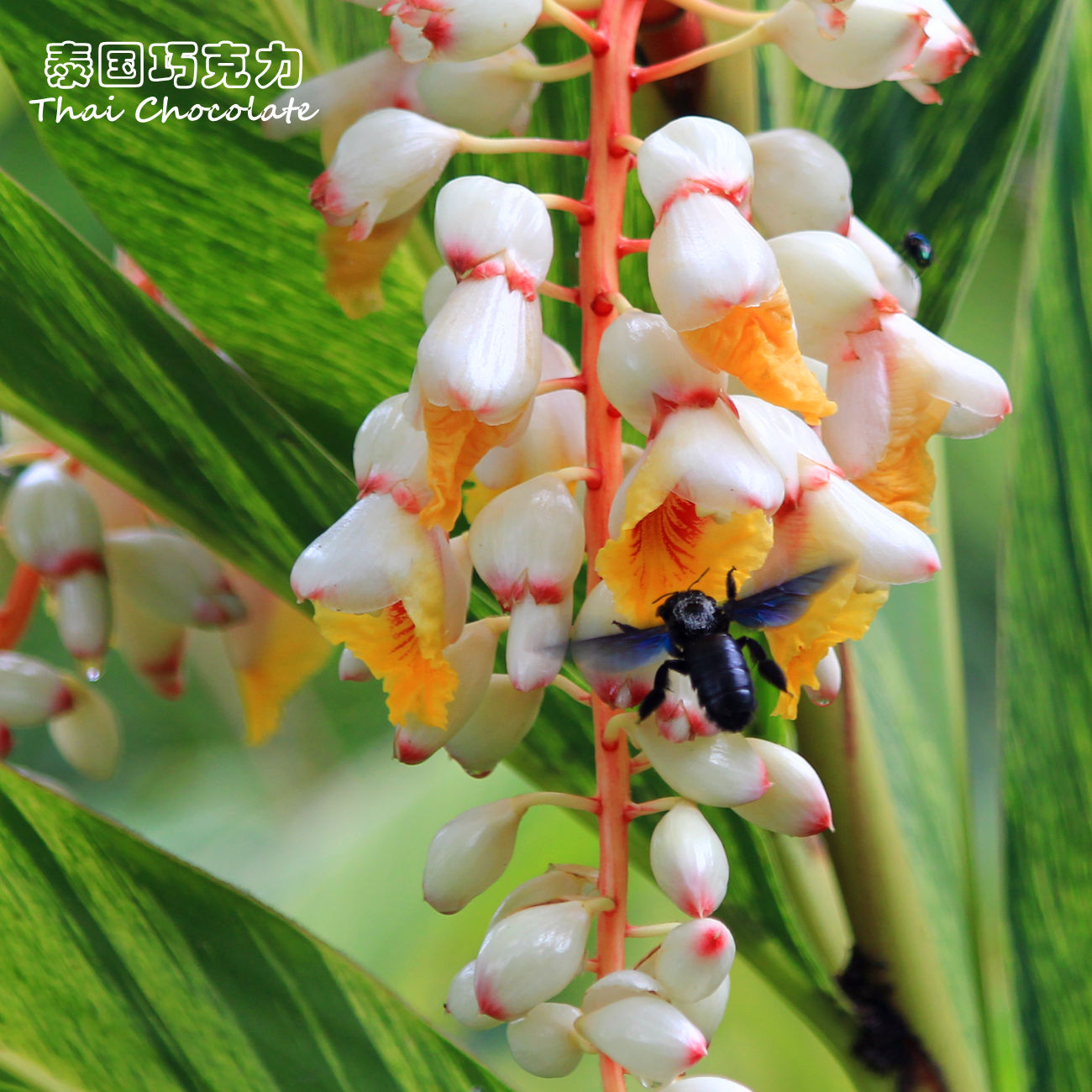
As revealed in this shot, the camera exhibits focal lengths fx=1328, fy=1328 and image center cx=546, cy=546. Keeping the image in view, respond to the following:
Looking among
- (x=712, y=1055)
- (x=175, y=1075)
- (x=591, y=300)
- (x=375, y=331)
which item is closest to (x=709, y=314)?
(x=591, y=300)

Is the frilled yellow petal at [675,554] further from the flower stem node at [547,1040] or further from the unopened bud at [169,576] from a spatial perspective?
the unopened bud at [169,576]

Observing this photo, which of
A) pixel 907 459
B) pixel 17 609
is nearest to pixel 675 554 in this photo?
pixel 907 459

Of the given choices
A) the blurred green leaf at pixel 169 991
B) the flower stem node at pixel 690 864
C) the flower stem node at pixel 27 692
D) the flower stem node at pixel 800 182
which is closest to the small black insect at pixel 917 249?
the flower stem node at pixel 800 182

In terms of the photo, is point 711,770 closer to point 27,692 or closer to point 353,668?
point 353,668

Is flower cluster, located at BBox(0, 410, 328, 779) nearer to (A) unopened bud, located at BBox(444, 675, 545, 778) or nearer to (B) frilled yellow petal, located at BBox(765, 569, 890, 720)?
(A) unopened bud, located at BBox(444, 675, 545, 778)

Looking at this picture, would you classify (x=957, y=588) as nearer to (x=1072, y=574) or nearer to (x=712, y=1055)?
(x=712, y=1055)

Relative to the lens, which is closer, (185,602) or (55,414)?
(55,414)
